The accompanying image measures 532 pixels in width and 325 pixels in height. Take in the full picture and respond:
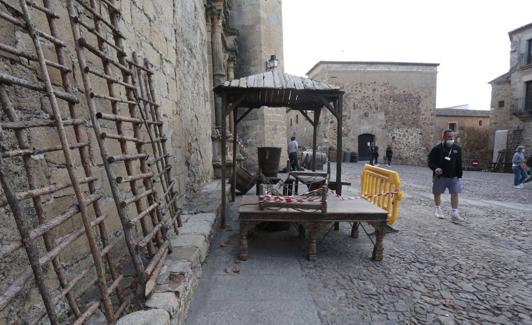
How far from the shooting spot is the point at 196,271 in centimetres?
265

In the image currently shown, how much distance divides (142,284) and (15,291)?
0.84 meters

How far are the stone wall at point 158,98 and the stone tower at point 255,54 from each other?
13.1 ft

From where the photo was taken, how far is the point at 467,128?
2645 cm

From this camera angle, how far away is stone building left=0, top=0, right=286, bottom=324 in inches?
54.8

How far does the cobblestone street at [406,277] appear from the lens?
230 centimetres

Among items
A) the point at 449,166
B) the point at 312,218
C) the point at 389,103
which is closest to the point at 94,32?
the point at 312,218

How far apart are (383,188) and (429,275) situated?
1618 millimetres

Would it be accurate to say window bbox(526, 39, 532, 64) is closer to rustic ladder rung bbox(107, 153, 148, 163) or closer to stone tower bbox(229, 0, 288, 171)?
stone tower bbox(229, 0, 288, 171)

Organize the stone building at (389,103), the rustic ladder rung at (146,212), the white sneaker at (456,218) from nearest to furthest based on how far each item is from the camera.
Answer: the rustic ladder rung at (146,212) → the white sneaker at (456,218) → the stone building at (389,103)

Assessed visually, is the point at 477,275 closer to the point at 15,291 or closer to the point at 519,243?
the point at 519,243

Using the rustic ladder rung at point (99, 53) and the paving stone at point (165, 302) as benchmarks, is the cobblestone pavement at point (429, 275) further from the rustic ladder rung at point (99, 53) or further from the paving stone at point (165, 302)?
the rustic ladder rung at point (99, 53)

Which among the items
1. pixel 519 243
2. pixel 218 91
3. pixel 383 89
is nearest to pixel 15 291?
pixel 218 91

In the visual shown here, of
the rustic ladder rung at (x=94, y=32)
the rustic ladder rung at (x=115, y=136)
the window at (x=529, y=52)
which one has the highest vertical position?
the window at (x=529, y=52)

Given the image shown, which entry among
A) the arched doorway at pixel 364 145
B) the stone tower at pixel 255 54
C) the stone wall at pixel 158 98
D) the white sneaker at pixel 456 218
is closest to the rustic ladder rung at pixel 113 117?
the stone wall at pixel 158 98
